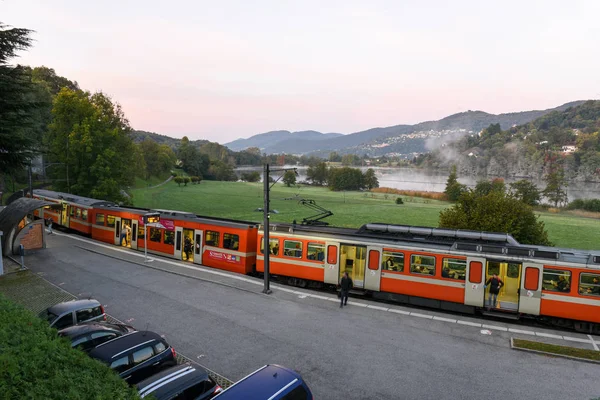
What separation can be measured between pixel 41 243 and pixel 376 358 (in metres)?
25.4

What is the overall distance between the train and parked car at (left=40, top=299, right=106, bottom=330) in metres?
7.57

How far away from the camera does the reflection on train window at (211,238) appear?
2230cm

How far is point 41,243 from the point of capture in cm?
2652

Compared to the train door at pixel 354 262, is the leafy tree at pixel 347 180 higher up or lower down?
higher up

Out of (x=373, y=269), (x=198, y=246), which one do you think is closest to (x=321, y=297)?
(x=373, y=269)

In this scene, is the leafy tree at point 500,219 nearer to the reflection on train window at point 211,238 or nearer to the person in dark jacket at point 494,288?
the person in dark jacket at point 494,288

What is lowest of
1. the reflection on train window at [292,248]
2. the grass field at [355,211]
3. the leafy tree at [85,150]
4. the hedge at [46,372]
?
the grass field at [355,211]

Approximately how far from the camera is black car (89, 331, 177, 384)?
9.32 metres

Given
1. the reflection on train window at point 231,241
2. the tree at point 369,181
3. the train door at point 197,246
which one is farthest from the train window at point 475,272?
the tree at point 369,181

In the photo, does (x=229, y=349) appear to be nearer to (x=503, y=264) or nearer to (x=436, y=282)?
(x=436, y=282)

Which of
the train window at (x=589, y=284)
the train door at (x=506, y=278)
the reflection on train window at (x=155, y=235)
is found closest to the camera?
the train window at (x=589, y=284)

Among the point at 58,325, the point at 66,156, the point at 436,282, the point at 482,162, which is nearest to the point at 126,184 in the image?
the point at 66,156

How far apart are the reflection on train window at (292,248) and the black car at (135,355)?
9.46 m

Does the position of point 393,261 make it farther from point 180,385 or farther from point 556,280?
point 180,385
